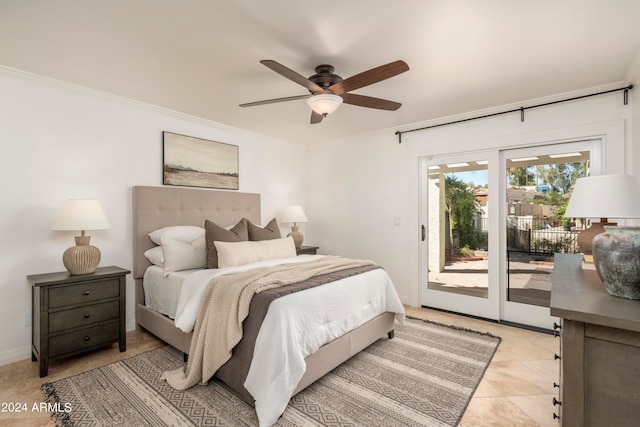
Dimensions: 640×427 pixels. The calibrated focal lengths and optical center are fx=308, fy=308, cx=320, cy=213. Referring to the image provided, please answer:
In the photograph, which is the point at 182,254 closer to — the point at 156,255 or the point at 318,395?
the point at 156,255

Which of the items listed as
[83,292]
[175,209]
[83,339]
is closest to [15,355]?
[83,339]

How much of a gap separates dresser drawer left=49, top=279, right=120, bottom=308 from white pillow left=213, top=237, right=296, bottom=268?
0.95 m

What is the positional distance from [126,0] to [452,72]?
238 cm

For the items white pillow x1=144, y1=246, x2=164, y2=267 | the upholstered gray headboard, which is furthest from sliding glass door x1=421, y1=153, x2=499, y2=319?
white pillow x1=144, y1=246, x2=164, y2=267

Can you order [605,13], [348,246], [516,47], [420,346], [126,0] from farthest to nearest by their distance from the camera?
[348,246] < [420,346] < [516,47] < [605,13] < [126,0]

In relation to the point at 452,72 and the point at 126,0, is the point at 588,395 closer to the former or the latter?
the point at 452,72

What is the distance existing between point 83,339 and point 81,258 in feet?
2.20

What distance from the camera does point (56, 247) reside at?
9.21 ft

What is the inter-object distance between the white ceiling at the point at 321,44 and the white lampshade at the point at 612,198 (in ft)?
3.55

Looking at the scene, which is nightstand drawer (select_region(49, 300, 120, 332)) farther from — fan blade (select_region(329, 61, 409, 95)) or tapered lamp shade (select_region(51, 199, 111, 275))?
fan blade (select_region(329, 61, 409, 95))

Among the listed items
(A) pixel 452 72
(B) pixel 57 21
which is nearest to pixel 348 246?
(A) pixel 452 72

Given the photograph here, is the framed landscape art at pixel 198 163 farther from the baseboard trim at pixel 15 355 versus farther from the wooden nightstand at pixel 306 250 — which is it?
the baseboard trim at pixel 15 355

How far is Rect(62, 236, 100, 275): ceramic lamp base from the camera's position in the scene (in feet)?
8.44

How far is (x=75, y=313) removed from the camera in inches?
99.2
